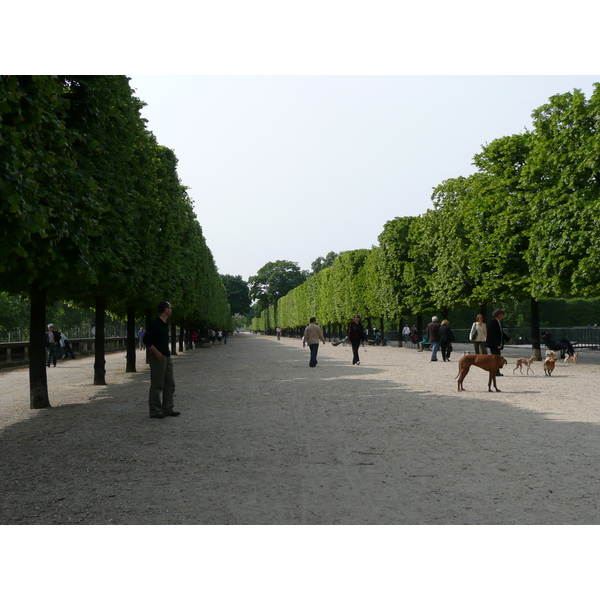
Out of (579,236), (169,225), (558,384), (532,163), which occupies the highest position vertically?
(532,163)

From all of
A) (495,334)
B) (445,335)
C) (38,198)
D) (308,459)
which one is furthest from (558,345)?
(38,198)

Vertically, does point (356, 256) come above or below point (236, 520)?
above

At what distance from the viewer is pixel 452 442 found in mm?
8180

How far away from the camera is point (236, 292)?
145125 millimetres

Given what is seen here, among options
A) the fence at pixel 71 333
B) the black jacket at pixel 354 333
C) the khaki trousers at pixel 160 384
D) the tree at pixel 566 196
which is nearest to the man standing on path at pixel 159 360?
the khaki trousers at pixel 160 384

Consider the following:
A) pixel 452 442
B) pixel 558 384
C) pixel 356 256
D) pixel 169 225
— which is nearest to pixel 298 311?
pixel 356 256

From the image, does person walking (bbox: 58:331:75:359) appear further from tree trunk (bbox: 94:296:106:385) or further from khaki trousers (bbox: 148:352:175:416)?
khaki trousers (bbox: 148:352:175:416)

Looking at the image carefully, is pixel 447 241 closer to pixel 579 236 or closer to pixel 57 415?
pixel 579 236

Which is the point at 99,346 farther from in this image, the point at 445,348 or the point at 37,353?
the point at 445,348

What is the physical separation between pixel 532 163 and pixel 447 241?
1084cm

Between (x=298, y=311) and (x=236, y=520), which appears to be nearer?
(x=236, y=520)

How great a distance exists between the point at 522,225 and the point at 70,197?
67.4ft

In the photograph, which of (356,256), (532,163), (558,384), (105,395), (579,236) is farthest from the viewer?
(356,256)

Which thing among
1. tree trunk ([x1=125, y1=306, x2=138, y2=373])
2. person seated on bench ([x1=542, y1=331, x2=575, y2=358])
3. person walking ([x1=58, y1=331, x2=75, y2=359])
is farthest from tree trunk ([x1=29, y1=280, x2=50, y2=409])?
person seated on bench ([x1=542, y1=331, x2=575, y2=358])
